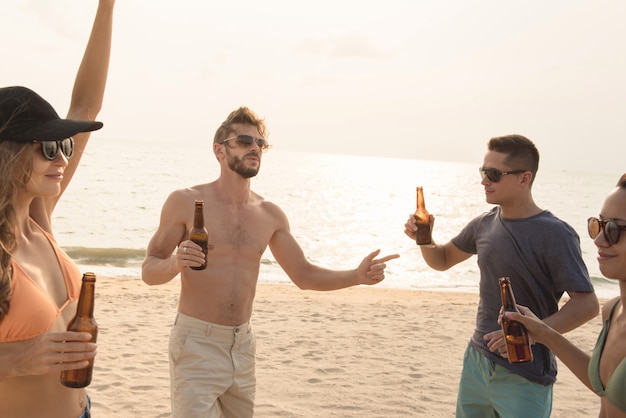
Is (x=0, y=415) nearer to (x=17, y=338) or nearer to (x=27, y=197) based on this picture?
(x=17, y=338)

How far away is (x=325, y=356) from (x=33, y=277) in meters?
7.86

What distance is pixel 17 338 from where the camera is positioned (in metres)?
2.53

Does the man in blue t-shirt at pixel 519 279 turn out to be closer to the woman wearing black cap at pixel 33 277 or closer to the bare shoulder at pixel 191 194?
the bare shoulder at pixel 191 194

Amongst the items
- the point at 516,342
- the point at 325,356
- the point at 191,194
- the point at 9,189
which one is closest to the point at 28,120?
the point at 9,189

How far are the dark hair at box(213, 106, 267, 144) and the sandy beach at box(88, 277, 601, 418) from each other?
4.02 metres

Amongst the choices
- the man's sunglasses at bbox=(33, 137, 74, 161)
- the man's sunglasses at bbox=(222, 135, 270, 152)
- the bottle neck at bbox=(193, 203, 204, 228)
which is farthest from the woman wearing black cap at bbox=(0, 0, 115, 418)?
the man's sunglasses at bbox=(222, 135, 270, 152)

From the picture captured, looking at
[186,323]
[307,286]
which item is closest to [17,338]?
[186,323]

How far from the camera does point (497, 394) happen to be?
399cm

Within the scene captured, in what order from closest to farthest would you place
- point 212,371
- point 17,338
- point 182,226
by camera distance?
point 17,338
point 212,371
point 182,226

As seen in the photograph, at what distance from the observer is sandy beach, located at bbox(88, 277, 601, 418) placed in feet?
26.3

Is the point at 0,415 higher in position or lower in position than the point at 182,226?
lower

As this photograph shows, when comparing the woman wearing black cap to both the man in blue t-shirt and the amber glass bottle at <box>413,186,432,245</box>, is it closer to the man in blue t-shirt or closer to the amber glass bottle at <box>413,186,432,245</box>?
the man in blue t-shirt

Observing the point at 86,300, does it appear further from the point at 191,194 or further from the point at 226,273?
the point at 191,194

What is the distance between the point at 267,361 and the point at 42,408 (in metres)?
7.27
